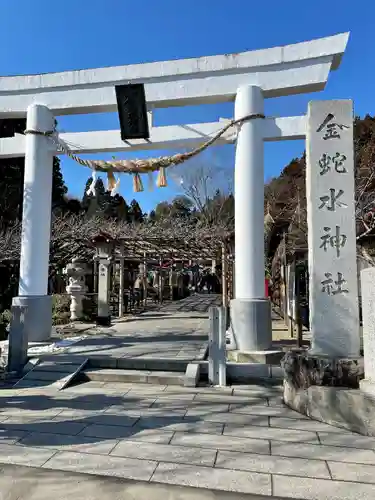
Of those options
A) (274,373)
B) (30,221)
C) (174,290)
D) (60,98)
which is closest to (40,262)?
(30,221)

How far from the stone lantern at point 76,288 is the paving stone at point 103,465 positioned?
9945 mm

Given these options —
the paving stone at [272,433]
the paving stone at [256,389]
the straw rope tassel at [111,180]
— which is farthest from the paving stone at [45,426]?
the straw rope tassel at [111,180]

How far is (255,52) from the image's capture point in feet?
26.2

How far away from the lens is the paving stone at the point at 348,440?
4.07 meters

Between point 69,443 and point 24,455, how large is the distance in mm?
471

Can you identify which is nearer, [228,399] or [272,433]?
[272,433]

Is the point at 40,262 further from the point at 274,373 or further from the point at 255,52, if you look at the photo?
the point at 255,52

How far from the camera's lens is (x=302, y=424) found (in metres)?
4.73

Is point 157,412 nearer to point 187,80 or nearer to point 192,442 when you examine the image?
point 192,442

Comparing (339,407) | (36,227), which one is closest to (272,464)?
(339,407)

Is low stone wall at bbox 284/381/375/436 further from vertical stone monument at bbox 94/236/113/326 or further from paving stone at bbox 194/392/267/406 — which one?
vertical stone monument at bbox 94/236/113/326

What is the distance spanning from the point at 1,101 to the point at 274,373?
29.5ft

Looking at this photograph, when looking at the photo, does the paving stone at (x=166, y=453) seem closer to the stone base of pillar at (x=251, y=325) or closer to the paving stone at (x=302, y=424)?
the paving stone at (x=302, y=424)

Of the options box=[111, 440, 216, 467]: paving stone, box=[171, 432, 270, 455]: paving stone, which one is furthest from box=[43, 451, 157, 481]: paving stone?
box=[171, 432, 270, 455]: paving stone
